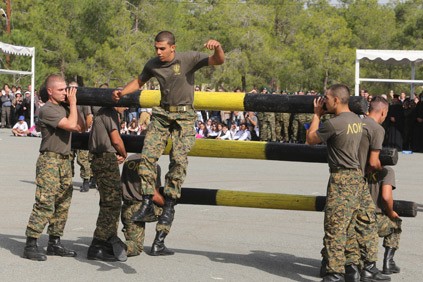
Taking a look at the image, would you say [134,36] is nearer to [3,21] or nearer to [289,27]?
[3,21]

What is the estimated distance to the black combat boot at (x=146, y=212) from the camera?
887 centimetres

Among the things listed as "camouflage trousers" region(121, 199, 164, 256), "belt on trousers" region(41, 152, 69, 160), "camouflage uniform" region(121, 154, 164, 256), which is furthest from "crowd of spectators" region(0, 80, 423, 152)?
"belt on trousers" region(41, 152, 69, 160)

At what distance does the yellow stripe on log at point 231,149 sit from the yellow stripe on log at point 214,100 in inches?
13.0

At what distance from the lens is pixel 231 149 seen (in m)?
9.09

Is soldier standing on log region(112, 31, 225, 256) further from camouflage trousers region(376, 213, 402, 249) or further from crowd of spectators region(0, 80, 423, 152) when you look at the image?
crowd of spectators region(0, 80, 423, 152)

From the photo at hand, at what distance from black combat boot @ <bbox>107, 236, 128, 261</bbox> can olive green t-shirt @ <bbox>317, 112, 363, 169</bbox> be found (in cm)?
231

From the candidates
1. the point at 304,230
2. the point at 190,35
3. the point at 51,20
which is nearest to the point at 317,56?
the point at 190,35

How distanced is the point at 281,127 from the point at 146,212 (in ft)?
69.5

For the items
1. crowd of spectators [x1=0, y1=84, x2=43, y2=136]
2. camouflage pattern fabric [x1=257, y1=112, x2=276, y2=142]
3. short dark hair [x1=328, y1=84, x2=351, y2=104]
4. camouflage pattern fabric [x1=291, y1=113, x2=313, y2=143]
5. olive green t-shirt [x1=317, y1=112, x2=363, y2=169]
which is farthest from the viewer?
crowd of spectators [x1=0, y1=84, x2=43, y2=136]

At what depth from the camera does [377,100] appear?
8.77 metres

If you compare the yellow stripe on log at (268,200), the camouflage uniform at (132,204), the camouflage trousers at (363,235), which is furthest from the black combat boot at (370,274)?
the camouflage uniform at (132,204)

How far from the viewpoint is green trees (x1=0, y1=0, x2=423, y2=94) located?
5528cm

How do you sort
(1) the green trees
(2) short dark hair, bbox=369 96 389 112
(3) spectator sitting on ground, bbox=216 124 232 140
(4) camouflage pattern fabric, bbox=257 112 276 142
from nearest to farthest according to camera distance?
(2) short dark hair, bbox=369 96 389 112
(4) camouflage pattern fabric, bbox=257 112 276 142
(3) spectator sitting on ground, bbox=216 124 232 140
(1) the green trees

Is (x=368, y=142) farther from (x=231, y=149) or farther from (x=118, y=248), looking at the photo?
(x=118, y=248)
